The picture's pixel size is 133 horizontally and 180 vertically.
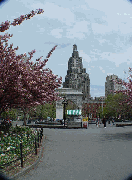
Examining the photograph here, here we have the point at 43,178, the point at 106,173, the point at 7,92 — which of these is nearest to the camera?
the point at 43,178

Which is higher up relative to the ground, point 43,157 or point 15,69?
point 15,69

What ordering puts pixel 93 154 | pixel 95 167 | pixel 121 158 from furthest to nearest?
pixel 93 154 → pixel 121 158 → pixel 95 167

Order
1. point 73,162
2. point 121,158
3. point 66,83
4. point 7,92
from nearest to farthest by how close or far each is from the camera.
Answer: point 73,162
point 121,158
point 7,92
point 66,83

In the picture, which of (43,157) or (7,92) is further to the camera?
(7,92)

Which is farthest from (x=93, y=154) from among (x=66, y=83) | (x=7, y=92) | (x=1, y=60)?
(x=66, y=83)

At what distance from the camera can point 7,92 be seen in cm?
1392

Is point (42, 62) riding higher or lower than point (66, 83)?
lower

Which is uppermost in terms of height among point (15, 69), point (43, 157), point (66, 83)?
point (66, 83)

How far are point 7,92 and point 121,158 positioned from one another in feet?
24.0

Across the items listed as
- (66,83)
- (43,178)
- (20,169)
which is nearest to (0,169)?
(20,169)

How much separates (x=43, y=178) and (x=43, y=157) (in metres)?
3.79

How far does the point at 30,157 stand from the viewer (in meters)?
10.8

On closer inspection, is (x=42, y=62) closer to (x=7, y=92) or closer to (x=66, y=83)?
(x=7, y=92)

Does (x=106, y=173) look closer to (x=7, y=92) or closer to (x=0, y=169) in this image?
(x=0, y=169)
